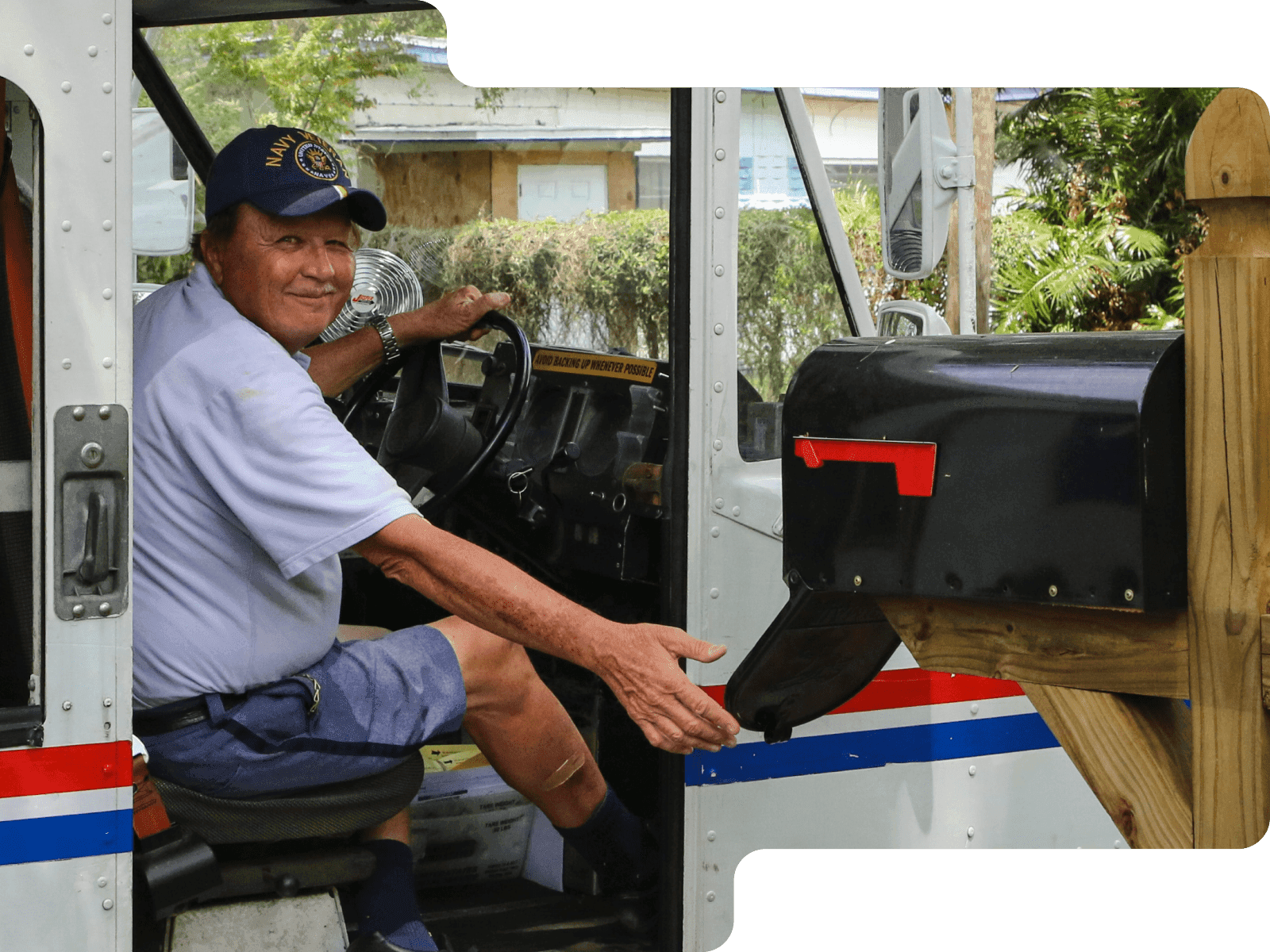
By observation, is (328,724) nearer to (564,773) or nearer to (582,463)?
(564,773)

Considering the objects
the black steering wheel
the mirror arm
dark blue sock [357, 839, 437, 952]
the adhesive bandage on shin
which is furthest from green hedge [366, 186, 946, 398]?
dark blue sock [357, 839, 437, 952]

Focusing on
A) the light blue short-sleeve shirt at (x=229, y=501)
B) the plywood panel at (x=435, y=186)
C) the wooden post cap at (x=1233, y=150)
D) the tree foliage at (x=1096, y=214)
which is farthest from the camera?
the tree foliage at (x=1096, y=214)

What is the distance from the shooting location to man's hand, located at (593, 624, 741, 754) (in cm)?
208

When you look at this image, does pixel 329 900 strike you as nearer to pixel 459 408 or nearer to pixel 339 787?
pixel 339 787

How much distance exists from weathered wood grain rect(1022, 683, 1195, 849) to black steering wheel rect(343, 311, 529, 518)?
144cm

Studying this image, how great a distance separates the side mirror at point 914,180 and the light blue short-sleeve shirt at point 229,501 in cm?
122

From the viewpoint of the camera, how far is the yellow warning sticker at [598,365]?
325 cm

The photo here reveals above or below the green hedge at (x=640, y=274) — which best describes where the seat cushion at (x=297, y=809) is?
below

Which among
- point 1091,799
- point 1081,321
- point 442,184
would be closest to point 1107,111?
point 1081,321

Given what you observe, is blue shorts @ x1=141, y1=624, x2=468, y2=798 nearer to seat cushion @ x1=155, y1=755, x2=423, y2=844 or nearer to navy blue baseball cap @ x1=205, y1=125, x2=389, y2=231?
seat cushion @ x1=155, y1=755, x2=423, y2=844

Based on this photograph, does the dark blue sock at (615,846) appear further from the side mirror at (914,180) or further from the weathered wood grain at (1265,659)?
the weathered wood grain at (1265,659)

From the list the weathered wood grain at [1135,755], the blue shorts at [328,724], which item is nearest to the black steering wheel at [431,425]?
the blue shorts at [328,724]

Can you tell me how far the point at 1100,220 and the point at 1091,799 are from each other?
1208cm

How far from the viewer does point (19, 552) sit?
2.07 meters
